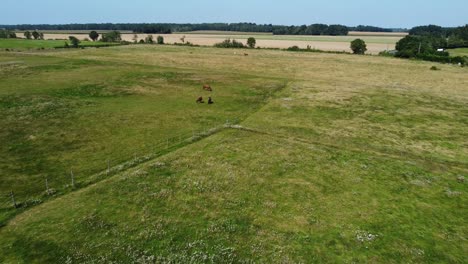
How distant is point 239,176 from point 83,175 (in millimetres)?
12933

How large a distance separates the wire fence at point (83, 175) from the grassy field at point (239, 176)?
0.32 m

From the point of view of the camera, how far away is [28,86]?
59031mm

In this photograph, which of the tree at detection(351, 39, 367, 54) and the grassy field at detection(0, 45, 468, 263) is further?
the tree at detection(351, 39, 367, 54)

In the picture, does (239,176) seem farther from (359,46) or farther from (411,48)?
(359,46)

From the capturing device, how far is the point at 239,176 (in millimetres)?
27625

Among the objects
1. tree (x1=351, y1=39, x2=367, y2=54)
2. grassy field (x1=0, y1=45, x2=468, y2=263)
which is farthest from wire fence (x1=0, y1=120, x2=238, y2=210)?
tree (x1=351, y1=39, x2=367, y2=54)

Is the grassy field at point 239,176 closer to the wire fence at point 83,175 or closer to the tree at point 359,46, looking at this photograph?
the wire fence at point 83,175

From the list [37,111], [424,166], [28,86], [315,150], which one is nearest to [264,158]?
[315,150]

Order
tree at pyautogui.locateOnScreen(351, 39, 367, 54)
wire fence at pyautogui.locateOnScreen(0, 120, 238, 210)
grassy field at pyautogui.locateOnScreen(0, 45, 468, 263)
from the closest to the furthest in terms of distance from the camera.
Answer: grassy field at pyautogui.locateOnScreen(0, 45, 468, 263) → wire fence at pyautogui.locateOnScreen(0, 120, 238, 210) → tree at pyautogui.locateOnScreen(351, 39, 367, 54)

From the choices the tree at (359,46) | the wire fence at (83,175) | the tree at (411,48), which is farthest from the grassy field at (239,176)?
the tree at (359,46)

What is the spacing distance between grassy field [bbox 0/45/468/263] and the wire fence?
0.32m

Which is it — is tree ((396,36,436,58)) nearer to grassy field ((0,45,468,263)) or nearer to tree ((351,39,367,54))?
tree ((351,39,367,54))

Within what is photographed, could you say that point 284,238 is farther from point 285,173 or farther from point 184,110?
point 184,110

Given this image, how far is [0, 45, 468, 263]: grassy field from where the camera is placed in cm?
1930
